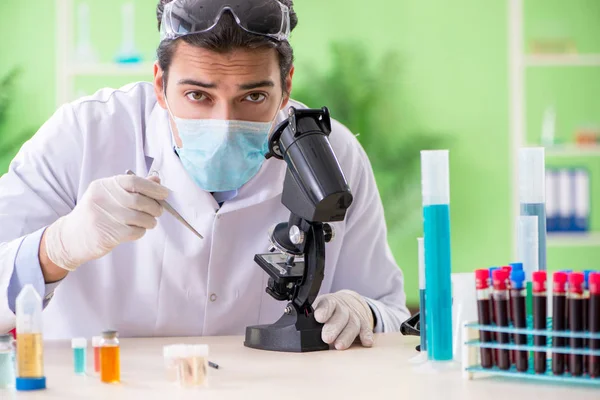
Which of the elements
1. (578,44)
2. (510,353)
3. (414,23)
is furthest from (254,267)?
(578,44)

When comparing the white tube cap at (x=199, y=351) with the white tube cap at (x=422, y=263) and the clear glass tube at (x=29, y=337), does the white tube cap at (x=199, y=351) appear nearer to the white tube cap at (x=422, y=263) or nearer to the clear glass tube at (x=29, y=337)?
→ the clear glass tube at (x=29, y=337)

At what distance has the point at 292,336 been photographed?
172 cm

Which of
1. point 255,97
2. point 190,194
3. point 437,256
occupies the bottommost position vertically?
point 437,256

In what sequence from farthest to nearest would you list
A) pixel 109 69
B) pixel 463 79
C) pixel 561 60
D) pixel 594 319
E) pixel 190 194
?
1. pixel 463 79
2. pixel 561 60
3. pixel 109 69
4. pixel 190 194
5. pixel 594 319

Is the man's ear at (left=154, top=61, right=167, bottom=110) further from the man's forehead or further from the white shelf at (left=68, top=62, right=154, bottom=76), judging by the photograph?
the white shelf at (left=68, top=62, right=154, bottom=76)

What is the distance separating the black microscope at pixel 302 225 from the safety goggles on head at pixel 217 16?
1.23 feet

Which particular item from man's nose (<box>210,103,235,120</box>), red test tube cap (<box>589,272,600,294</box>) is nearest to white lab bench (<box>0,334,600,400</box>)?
red test tube cap (<box>589,272,600,294</box>)

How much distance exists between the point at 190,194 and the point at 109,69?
2.56m

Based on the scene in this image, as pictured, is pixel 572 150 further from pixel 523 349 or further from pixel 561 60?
pixel 523 349

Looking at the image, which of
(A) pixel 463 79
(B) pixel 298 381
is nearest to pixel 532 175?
(B) pixel 298 381

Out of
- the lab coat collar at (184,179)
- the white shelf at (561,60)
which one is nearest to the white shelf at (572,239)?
the white shelf at (561,60)

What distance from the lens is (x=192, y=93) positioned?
6.59 feet

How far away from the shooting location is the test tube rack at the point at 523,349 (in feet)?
4.17

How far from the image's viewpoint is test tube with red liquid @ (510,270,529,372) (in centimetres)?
133
